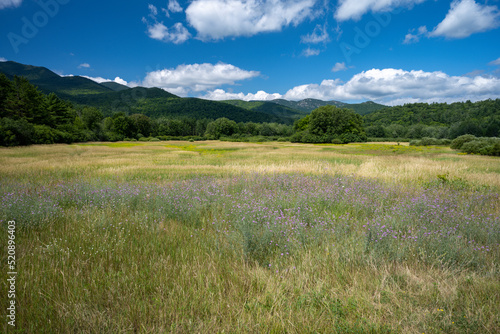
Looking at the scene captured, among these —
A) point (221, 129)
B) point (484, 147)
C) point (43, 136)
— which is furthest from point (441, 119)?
point (43, 136)

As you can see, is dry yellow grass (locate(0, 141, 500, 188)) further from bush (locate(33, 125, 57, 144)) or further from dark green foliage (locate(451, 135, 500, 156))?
bush (locate(33, 125, 57, 144))

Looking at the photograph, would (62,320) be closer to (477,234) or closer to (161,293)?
(161,293)

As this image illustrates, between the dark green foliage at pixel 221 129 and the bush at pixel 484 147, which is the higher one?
the dark green foliage at pixel 221 129

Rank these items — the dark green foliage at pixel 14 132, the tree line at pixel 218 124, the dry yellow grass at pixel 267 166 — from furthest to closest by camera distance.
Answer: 1. the tree line at pixel 218 124
2. the dark green foliage at pixel 14 132
3. the dry yellow grass at pixel 267 166

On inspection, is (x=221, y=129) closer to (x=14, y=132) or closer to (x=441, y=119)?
(x=14, y=132)

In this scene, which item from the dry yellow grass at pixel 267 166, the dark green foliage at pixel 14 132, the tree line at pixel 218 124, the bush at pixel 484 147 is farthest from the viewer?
the tree line at pixel 218 124

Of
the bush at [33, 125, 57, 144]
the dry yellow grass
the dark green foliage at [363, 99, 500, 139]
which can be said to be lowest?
the dry yellow grass

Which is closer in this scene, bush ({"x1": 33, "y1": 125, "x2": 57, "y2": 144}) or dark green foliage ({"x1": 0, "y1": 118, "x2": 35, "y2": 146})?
dark green foliage ({"x1": 0, "y1": 118, "x2": 35, "y2": 146})

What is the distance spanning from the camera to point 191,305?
8.34 feet

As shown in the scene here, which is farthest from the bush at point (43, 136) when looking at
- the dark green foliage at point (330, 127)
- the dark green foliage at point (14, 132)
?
the dark green foliage at point (330, 127)

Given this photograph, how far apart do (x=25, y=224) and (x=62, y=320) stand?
3994mm

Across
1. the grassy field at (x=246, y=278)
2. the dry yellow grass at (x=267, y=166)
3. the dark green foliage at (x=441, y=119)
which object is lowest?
the dry yellow grass at (x=267, y=166)

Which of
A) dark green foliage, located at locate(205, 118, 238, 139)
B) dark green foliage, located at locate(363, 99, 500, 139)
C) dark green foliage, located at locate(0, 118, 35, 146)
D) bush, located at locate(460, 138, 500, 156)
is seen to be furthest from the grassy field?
dark green foliage, located at locate(205, 118, 238, 139)

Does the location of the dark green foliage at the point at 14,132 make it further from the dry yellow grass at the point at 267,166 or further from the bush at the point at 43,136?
the dry yellow grass at the point at 267,166
